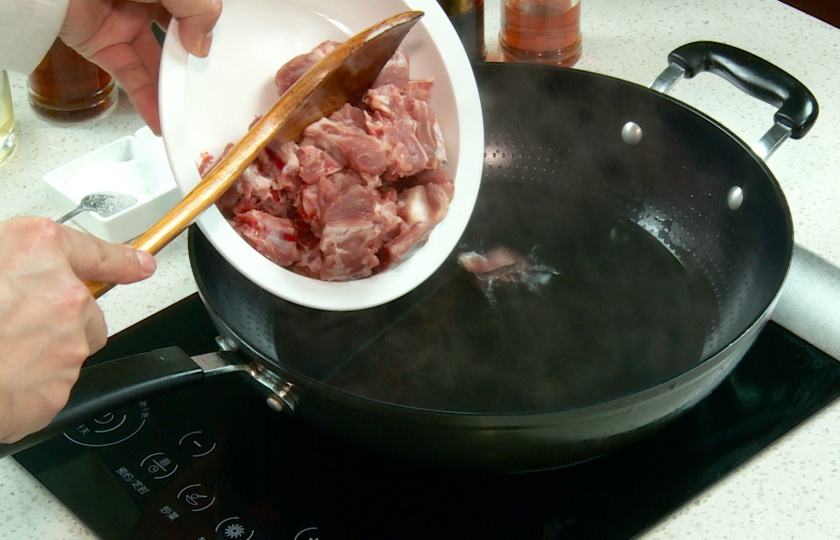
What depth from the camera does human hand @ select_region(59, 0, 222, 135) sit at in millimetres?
964

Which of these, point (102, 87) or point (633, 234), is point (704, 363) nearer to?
point (633, 234)

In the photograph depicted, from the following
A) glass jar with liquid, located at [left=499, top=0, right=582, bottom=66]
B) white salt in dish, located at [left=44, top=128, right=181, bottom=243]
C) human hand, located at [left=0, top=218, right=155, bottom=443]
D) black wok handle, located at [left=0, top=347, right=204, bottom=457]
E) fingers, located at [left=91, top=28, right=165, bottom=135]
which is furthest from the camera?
glass jar with liquid, located at [left=499, top=0, right=582, bottom=66]

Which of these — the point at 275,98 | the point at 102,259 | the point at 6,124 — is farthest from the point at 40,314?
the point at 6,124

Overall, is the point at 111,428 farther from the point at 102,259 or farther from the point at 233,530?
the point at 102,259

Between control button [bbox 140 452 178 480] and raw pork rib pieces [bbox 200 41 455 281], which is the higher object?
raw pork rib pieces [bbox 200 41 455 281]

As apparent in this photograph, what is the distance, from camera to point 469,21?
1.38 meters

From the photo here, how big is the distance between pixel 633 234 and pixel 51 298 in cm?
83

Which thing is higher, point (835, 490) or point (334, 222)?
point (334, 222)

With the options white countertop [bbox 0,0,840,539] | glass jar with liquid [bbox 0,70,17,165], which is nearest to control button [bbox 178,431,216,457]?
white countertop [bbox 0,0,840,539]

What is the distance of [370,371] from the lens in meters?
1.01

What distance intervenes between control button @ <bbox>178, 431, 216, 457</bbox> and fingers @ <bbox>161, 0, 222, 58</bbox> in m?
0.41

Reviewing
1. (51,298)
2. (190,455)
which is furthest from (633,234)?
(51,298)

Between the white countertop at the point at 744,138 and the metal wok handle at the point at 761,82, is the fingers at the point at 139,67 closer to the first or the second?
the white countertop at the point at 744,138

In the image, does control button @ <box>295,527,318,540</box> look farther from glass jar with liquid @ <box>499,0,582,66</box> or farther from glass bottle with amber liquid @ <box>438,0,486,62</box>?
glass jar with liquid @ <box>499,0,582,66</box>
